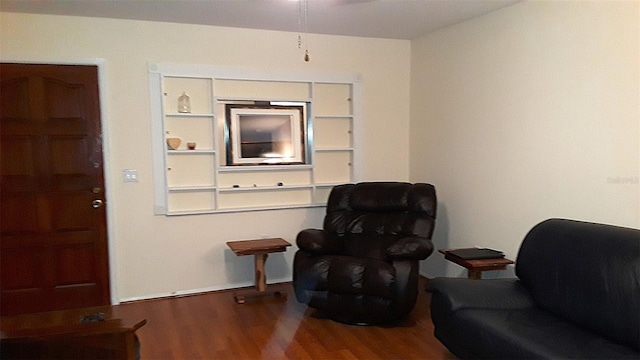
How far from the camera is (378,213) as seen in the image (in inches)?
164

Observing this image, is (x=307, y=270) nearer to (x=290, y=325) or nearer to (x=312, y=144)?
(x=290, y=325)

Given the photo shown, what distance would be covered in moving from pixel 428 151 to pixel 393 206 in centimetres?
89

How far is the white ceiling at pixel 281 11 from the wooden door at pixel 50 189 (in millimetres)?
507

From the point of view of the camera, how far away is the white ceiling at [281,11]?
3486 millimetres

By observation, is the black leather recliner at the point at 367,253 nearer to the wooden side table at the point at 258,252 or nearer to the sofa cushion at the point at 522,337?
the wooden side table at the point at 258,252

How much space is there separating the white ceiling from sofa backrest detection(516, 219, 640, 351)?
→ 183 centimetres

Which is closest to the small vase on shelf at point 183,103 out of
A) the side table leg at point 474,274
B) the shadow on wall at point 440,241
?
the shadow on wall at point 440,241

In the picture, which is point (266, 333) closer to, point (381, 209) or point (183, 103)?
point (381, 209)

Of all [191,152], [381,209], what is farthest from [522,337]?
[191,152]

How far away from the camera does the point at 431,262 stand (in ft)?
15.4

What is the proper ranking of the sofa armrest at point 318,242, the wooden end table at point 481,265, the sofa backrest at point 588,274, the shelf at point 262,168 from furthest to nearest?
the shelf at point 262,168
the sofa armrest at point 318,242
the wooden end table at point 481,265
the sofa backrest at point 588,274

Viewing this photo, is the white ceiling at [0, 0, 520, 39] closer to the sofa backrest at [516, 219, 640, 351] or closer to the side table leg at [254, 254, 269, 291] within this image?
the sofa backrest at [516, 219, 640, 351]

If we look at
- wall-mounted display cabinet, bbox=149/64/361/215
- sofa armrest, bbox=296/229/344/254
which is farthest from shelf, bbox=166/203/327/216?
sofa armrest, bbox=296/229/344/254

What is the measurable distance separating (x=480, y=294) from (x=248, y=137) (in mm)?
2517
